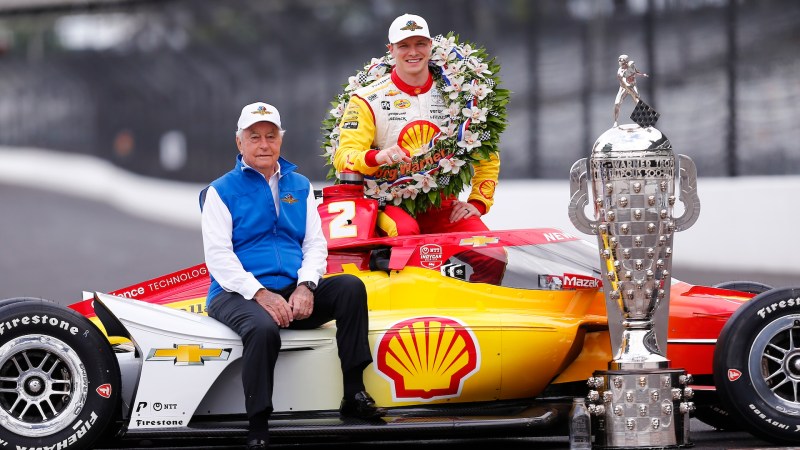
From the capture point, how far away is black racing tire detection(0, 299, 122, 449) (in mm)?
6723

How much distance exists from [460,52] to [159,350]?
289cm

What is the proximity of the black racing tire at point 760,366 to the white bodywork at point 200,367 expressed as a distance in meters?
1.84

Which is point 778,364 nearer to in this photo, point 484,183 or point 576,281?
point 576,281

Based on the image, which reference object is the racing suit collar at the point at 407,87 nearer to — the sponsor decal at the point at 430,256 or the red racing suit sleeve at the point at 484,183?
the red racing suit sleeve at the point at 484,183

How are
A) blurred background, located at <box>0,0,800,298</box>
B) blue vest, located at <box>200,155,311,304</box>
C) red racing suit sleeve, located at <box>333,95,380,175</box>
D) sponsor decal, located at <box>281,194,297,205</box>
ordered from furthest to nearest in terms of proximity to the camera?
blurred background, located at <box>0,0,800,298</box> → red racing suit sleeve, located at <box>333,95,380,175</box> → sponsor decal, located at <box>281,194,297,205</box> → blue vest, located at <box>200,155,311,304</box>

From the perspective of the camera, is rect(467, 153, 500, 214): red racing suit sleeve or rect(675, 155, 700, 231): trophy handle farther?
rect(467, 153, 500, 214): red racing suit sleeve

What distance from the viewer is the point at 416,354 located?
7004 millimetres

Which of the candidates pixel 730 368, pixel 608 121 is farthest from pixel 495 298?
pixel 608 121

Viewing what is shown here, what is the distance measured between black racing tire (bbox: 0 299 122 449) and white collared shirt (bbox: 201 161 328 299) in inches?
25.1

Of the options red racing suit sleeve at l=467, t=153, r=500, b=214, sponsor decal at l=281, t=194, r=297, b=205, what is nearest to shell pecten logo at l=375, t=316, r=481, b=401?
sponsor decal at l=281, t=194, r=297, b=205

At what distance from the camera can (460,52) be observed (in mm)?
8672

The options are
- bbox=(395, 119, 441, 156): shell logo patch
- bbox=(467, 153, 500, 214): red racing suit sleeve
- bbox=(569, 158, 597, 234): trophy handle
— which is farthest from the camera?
bbox=(467, 153, 500, 214): red racing suit sleeve

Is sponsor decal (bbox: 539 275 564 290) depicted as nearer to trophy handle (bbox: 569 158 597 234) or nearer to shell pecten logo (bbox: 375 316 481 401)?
trophy handle (bbox: 569 158 597 234)

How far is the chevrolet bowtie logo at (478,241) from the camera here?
7410 millimetres
